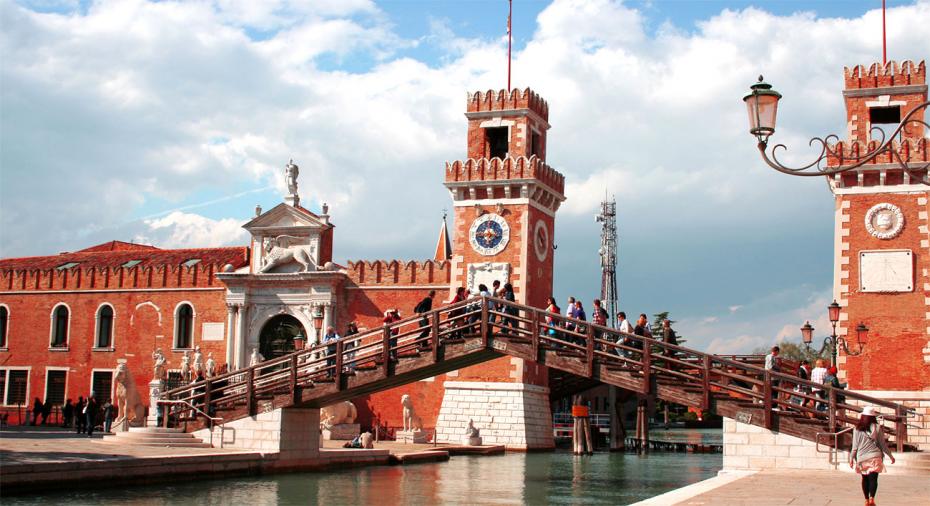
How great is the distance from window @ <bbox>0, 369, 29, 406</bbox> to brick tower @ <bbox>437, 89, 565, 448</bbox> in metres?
17.1

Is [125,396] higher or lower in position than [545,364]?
lower

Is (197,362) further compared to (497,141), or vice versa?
(497,141)

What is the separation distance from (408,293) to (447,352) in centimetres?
1501

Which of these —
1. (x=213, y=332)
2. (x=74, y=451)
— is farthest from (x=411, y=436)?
(x=74, y=451)

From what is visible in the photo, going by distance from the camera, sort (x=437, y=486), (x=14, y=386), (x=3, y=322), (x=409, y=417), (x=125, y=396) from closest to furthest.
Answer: (x=437, y=486) < (x=125, y=396) < (x=409, y=417) < (x=14, y=386) < (x=3, y=322)

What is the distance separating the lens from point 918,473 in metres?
16.8

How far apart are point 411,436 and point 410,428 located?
473 mm

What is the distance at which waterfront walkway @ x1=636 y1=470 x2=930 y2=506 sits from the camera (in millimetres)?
12109

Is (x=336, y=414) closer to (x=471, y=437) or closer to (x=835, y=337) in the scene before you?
(x=471, y=437)

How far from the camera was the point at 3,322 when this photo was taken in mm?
42188

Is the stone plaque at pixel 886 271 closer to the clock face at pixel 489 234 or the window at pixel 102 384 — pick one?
the clock face at pixel 489 234

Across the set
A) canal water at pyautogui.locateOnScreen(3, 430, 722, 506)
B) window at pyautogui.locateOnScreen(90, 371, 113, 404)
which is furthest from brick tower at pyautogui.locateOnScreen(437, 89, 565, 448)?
window at pyautogui.locateOnScreen(90, 371, 113, 404)

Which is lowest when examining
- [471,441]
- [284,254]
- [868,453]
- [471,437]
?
[471,441]

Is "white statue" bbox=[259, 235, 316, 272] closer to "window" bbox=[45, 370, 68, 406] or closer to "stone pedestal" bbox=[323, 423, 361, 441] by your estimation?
"stone pedestal" bbox=[323, 423, 361, 441]
